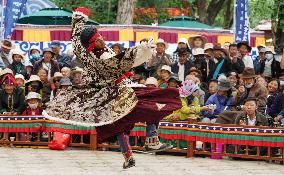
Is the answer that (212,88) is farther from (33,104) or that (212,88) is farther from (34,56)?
(34,56)

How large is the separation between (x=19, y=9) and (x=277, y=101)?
22.9 feet

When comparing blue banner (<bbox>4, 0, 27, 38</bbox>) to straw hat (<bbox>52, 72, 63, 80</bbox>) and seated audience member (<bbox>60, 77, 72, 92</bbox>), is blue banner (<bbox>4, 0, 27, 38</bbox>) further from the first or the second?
seated audience member (<bbox>60, 77, 72, 92</bbox>)

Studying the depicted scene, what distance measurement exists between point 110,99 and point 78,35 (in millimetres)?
921

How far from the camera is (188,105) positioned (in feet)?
47.5

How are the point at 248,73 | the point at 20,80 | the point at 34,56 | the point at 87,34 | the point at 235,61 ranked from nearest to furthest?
the point at 87,34, the point at 248,73, the point at 20,80, the point at 235,61, the point at 34,56

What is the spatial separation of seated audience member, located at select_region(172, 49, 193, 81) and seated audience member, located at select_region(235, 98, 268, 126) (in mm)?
2718

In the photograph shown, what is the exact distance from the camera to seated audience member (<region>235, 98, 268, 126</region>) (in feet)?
44.2

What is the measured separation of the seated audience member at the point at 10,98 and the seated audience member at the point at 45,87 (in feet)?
1.59

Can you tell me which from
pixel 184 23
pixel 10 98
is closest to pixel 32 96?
pixel 10 98

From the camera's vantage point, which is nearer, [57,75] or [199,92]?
[199,92]

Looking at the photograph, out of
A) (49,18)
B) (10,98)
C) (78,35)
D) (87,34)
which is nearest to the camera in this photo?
(87,34)

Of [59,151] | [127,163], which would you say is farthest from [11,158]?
[127,163]

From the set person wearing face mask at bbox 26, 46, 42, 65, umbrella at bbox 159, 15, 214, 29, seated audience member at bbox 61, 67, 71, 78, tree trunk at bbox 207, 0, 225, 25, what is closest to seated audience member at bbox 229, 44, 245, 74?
seated audience member at bbox 61, 67, 71, 78

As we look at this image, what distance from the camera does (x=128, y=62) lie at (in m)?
10.6
